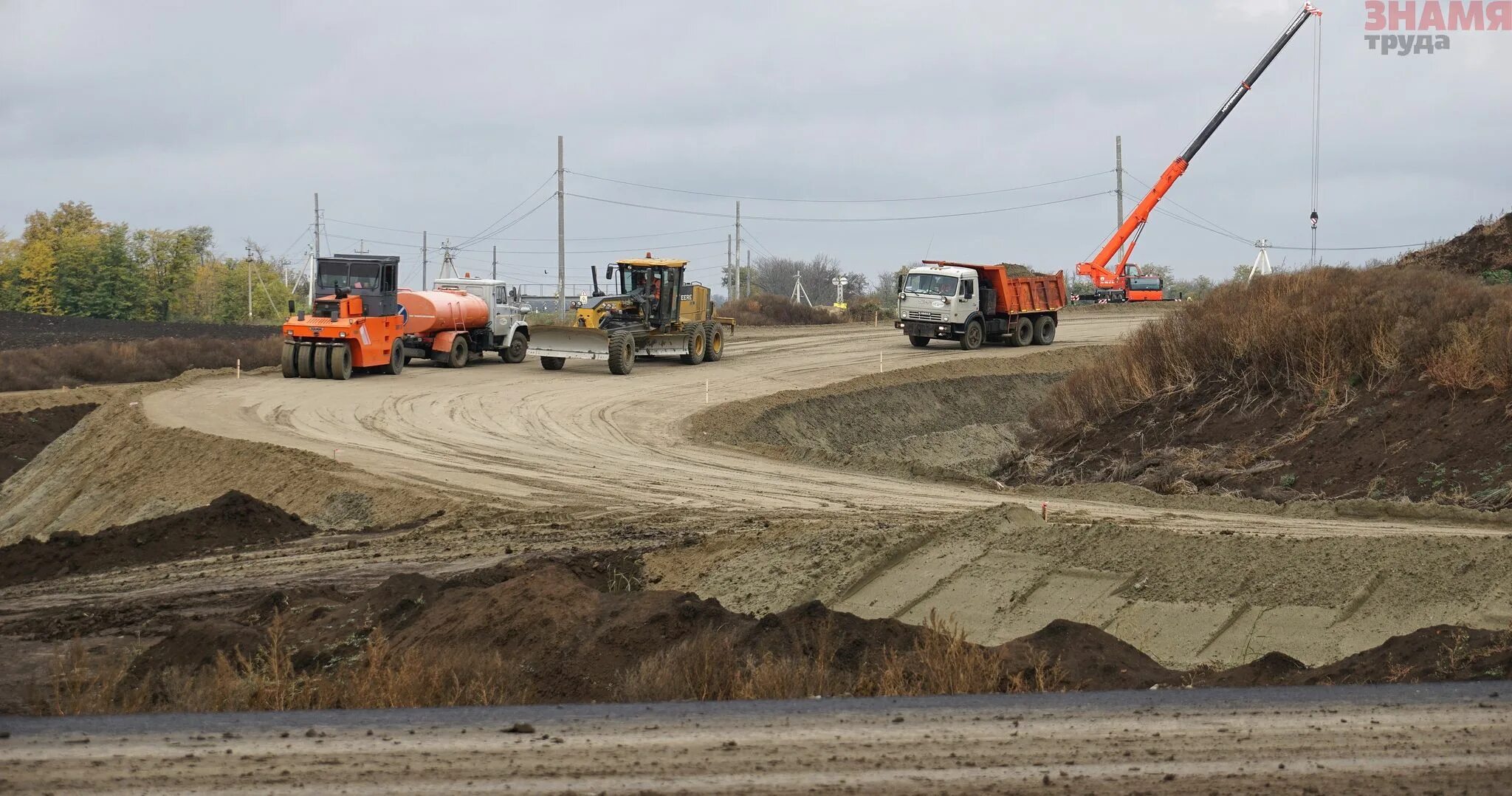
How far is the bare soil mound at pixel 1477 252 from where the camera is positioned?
30297mm

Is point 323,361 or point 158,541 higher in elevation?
point 323,361

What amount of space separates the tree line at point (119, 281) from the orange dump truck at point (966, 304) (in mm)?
44341

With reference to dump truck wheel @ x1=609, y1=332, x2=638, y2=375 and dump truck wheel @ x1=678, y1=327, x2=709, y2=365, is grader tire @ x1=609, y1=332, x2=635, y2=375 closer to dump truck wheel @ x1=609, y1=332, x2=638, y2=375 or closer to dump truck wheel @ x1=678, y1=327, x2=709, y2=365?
dump truck wheel @ x1=609, y1=332, x2=638, y2=375

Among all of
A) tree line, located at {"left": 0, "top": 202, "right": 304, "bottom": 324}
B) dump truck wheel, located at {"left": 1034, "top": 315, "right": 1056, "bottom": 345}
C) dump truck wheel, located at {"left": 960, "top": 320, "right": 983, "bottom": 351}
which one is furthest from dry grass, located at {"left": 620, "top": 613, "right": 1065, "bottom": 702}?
tree line, located at {"left": 0, "top": 202, "right": 304, "bottom": 324}

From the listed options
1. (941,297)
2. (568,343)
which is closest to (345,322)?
(568,343)

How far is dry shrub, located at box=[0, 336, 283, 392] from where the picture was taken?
3941cm

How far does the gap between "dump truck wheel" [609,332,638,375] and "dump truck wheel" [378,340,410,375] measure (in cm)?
518

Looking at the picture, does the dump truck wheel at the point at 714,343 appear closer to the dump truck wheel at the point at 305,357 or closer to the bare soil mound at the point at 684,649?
the dump truck wheel at the point at 305,357

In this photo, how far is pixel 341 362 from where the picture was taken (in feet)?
104

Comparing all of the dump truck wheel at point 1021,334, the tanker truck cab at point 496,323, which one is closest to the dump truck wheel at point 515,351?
the tanker truck cab at point 496,323

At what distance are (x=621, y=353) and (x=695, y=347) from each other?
147 inches

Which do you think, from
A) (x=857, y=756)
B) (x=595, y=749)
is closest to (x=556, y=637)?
(x=595, y=749)

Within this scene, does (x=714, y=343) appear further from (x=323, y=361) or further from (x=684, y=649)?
(x=684, y=649)

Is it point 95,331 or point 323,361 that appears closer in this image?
point 323,361
